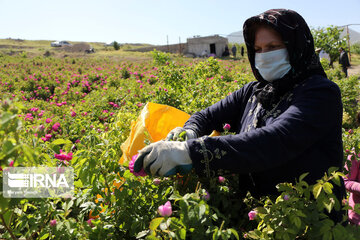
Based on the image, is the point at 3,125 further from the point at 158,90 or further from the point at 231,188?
the point at 158,90

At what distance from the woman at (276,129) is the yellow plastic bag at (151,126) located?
25 centimetres

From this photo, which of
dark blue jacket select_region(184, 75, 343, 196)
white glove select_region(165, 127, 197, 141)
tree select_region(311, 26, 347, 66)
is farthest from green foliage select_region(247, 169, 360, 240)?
tree select_region(311, 26, 347, 66)

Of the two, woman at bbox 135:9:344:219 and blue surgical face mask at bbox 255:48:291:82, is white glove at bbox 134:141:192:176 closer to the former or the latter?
woman at bbox 135:9:344:219

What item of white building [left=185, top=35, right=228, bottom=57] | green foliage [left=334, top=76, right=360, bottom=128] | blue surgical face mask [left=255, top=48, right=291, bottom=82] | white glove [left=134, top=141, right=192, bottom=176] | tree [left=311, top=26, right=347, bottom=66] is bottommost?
green foliage [left=334, top=76, right=360, bottom=128]

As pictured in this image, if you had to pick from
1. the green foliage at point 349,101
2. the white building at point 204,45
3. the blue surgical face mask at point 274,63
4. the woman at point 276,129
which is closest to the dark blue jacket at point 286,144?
the woman at point 276,129

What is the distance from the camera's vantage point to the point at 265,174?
1337 millimetres

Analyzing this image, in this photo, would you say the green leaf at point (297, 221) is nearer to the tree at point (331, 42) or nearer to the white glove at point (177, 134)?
the white glove at point (177, 134)

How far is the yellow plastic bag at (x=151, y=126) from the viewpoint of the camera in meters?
1.59

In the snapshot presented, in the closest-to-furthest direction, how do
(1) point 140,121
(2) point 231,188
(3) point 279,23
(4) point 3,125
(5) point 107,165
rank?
(4) point 3,125 < (5) point 107,165 < (3) point 279,23 < (2) point 231,188 < (1) point 140,121

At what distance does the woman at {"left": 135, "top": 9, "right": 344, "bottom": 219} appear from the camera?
1.11m

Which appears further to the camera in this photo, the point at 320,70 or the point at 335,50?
the point at 335,50

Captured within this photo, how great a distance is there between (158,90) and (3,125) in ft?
10.4

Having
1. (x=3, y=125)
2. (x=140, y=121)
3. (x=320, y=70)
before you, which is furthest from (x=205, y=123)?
(x=3, y=125)

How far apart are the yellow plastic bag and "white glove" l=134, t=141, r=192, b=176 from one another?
1.61 feet
